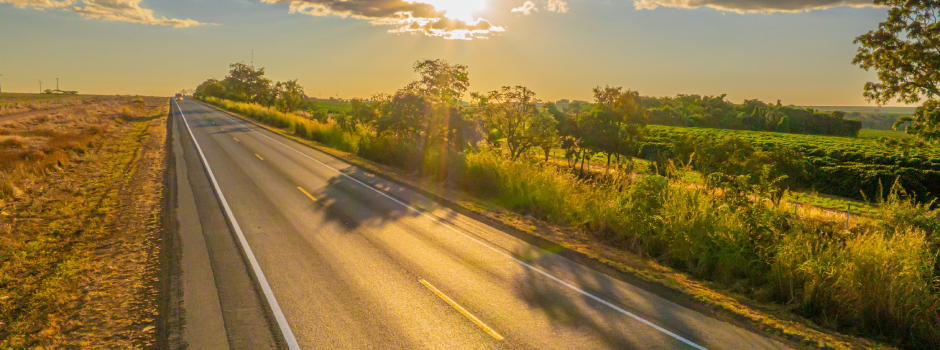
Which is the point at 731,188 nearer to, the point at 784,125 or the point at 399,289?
the point at 399,289

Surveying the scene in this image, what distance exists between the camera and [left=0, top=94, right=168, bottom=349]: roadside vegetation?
6578 mm

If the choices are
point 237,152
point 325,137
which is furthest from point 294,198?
point 325,137

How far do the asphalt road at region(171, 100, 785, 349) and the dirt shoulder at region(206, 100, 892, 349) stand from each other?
410 mm

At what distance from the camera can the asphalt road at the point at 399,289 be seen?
6664 mm

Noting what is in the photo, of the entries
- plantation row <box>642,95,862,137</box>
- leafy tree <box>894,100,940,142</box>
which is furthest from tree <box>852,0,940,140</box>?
plantation row <box>642,95,862,137</box>

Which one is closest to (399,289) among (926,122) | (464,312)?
(464,312)

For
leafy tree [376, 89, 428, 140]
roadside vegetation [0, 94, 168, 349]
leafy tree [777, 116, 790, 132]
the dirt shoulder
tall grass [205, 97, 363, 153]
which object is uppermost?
leafy tree [777, 116, 790, 132]

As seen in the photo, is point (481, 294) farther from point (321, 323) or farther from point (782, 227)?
point (782, 227)

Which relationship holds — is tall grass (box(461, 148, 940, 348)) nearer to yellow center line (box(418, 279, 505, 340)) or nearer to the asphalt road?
the asphalt road

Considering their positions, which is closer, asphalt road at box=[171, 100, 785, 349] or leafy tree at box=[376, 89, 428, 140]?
asphalt road at box=[171, 100, 785, 349]

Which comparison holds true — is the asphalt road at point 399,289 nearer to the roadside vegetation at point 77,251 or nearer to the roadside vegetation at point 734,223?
the roadside vegetation at point 77,251

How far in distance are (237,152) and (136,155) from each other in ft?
14.9

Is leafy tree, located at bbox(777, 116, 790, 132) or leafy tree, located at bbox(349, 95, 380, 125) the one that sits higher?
leafy tree, located at bbox(777, 116, 790, 132)

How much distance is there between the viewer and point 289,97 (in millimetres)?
63344
